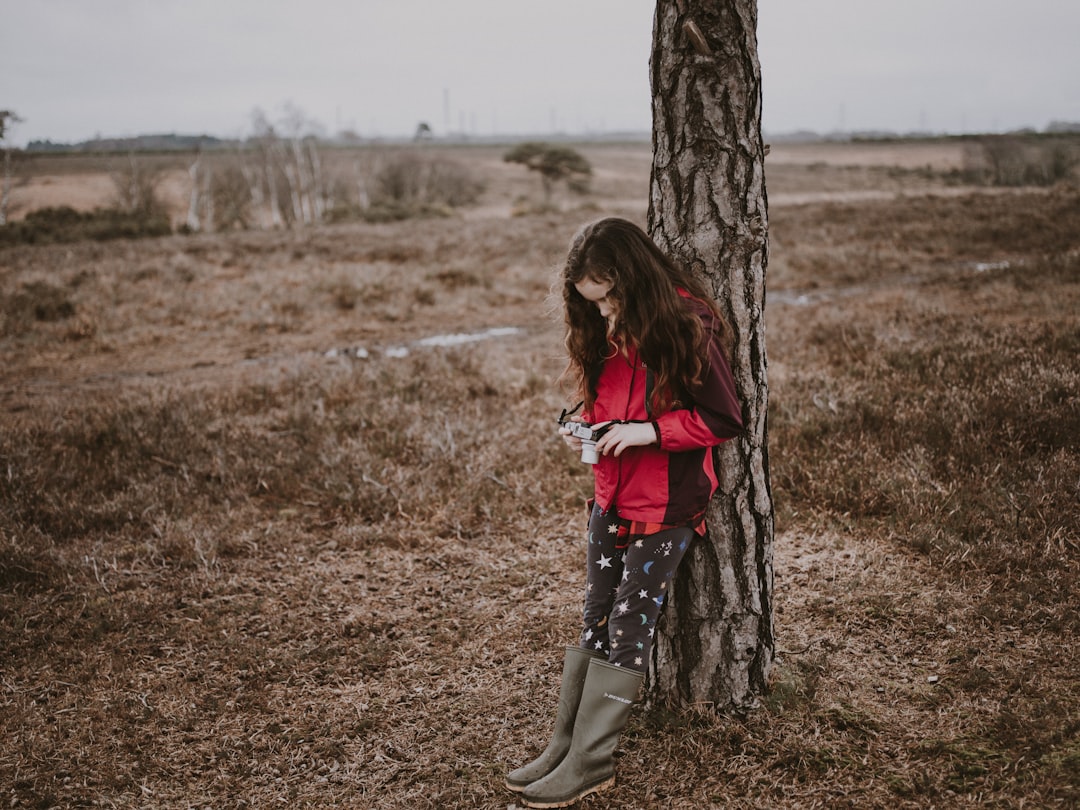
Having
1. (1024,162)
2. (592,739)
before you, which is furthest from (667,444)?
(1024,162)

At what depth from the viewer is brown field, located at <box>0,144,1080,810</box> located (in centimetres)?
270

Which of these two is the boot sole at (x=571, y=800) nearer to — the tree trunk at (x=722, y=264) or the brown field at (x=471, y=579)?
the brown field at (x=471, y=579)

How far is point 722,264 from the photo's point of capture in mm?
2568

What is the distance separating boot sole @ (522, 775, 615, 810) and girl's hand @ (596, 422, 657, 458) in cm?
116

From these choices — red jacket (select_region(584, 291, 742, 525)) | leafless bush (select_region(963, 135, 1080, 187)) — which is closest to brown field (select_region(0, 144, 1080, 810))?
red jacket (select_region(584, 291, 742, 525))

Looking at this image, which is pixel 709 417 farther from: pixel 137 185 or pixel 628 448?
pixel 137 185

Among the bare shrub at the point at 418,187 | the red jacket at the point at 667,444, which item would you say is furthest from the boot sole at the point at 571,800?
the bare shrub at the point at 418,187

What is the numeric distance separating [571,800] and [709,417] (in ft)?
4.52

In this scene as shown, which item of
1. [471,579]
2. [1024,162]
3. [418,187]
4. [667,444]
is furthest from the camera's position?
[418,187]

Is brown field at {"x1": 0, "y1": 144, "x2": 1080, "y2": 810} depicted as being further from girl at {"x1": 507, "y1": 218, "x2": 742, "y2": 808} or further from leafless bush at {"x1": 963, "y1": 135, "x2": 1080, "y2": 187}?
Answer: leafless bush at {"x1": 963, "y1": 135, "x2": 1080, "y2": 187}

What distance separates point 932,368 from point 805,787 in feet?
16.2

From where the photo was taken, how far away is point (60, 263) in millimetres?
17688

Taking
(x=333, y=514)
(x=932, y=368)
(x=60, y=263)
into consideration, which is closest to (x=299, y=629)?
(x=333, y=514)

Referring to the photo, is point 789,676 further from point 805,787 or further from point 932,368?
point 932,368
